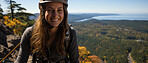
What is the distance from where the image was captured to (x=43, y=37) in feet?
5.53

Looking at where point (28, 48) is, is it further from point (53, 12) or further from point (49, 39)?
point (53, 12)

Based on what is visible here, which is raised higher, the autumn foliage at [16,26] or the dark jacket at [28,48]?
the dark jacket at [28,48]

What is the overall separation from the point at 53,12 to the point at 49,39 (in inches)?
19.2

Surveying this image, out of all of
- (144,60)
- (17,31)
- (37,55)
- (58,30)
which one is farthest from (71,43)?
(144,60)

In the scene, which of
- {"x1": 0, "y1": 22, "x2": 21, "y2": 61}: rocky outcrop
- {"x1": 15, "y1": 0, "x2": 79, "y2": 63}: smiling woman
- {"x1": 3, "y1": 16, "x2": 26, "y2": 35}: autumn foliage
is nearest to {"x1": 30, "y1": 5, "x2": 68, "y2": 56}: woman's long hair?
{"x1": 15, "y1": 0, "x2": 79, "y2": 63}: smiling woman

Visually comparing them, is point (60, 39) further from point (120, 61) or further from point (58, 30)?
point (120, 61)

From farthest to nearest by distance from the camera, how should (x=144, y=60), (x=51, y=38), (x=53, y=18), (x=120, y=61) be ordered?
1. (x=144, y=60)
2. (x=120, y=61)
3. (x=51, y=38)
4. (x=53, y=18)

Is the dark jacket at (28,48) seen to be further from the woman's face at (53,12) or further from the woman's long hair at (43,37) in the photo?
the woman's face at (53,12)

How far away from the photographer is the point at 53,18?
1.53 meters

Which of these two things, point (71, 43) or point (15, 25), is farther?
point (15, 25)

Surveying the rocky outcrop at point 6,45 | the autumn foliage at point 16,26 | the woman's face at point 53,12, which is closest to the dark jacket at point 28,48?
the woman's face at point 53,12

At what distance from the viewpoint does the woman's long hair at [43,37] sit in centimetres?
165

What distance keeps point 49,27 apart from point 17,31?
622 inches

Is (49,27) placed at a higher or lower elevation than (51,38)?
higher
